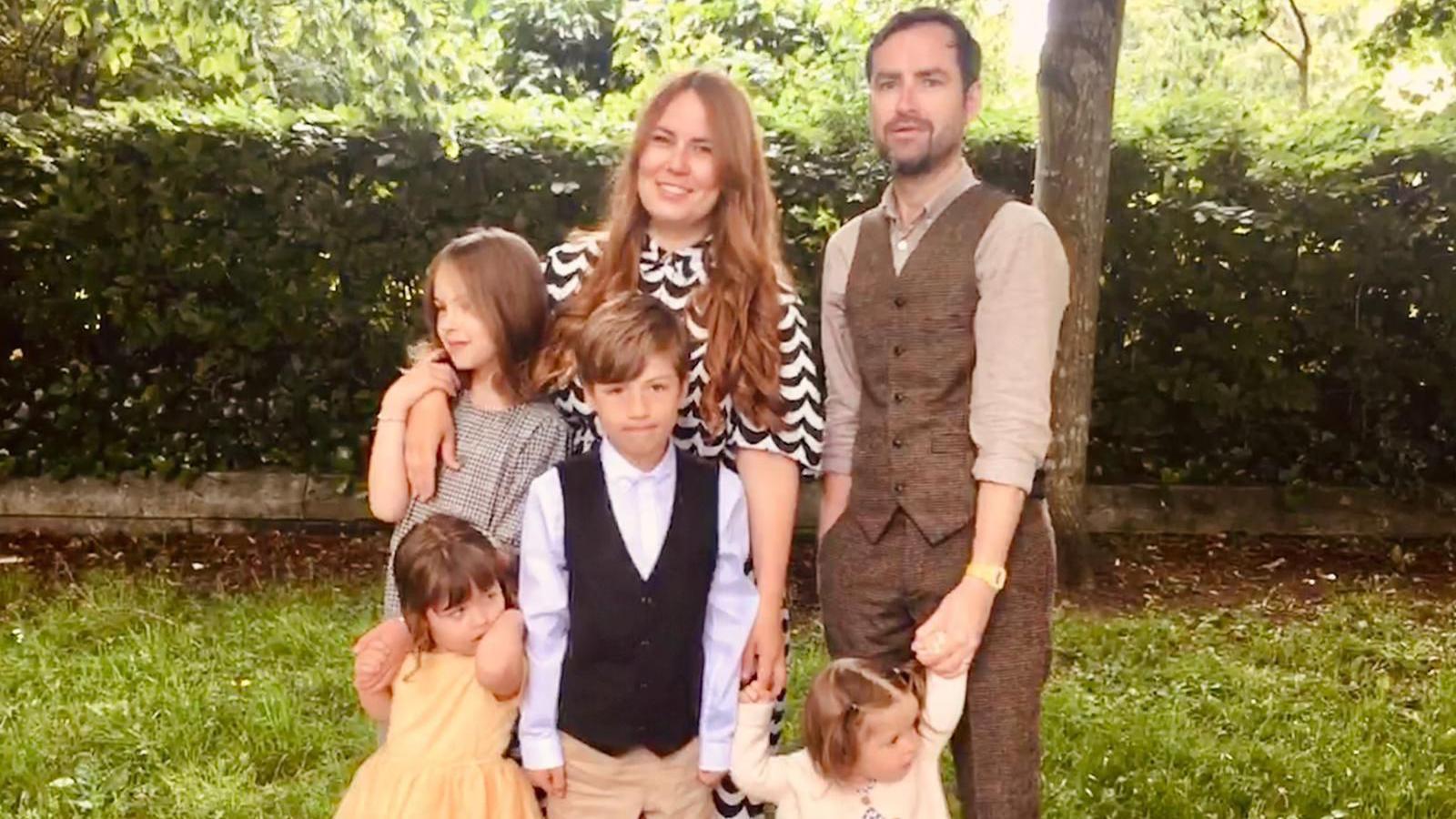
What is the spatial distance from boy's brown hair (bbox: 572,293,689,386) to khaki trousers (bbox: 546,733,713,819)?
665mm

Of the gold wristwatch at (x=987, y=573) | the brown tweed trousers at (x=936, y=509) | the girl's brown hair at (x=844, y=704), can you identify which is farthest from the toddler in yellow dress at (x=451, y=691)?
the gold wristwatch at (x=987, y=573)

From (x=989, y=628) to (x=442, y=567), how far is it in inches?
37.4

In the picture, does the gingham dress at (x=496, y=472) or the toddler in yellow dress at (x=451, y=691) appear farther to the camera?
the gingham dress at (x=496, y=472)

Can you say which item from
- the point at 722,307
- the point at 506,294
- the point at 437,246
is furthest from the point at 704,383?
the point at 437,246

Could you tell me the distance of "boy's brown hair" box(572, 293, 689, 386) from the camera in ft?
7.36

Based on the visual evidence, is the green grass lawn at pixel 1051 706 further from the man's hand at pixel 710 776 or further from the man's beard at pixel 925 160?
the man's beard at pixel 925 160

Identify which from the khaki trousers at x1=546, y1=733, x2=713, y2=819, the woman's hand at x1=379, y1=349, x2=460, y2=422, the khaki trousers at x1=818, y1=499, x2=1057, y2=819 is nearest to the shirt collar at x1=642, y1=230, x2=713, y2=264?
the woman's hand at x1=379, y1=349, x2=460, y2=422

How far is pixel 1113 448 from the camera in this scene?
643cm

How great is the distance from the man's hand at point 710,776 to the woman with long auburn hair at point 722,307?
28 millimetres

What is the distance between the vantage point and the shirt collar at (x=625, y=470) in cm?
234

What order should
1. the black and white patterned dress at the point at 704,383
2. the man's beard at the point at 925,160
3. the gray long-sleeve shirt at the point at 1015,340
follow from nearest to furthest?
the gray long-sleeve shirt at the point at 1015,340
the man's beard at the point at 925,160
the black and white patterned dress at the point at 704,383

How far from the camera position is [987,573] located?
2.26m

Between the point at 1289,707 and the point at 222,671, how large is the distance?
135 inches

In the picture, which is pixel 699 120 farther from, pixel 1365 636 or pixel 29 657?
pixel 1365 636
